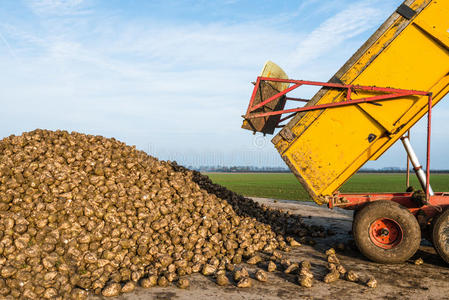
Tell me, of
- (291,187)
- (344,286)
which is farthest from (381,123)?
(291,187)

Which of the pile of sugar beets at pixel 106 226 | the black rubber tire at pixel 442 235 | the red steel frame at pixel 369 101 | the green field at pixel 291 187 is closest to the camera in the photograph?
the pile of sugar beets at pixel 106 226

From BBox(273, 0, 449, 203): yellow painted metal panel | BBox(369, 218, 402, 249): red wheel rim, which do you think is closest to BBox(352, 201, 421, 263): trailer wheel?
BBox(369, 218, 402, 249): red wheel rim

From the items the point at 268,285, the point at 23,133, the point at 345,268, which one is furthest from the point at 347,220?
the point at 23,133

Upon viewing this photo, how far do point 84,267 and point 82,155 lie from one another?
286 centimetres

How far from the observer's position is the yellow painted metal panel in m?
5.29

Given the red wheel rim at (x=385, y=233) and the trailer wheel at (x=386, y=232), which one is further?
the red wheel rim at (x=385, y=233)

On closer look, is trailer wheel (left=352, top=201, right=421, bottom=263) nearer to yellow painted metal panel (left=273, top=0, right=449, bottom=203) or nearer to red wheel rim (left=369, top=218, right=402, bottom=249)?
red wheel rim (left=369, top=218, right=402, bottom=249)

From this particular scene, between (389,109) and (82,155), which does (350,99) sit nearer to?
(389,109)

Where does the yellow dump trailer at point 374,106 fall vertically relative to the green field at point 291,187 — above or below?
above

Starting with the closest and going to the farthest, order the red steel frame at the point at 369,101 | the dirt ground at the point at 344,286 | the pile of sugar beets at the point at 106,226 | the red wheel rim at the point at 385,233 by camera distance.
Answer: the dirt ground at the point at 344,286, the pile of sugar beets at the point at 106,226, the red steel frame at the point at 369,101, the red wheel rim at the point at 385,233

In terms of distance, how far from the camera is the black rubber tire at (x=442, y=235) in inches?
206

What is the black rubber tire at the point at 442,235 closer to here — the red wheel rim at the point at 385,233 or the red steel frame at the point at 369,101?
the red steel frame at the point at 369,101

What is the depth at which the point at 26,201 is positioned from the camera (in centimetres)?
558

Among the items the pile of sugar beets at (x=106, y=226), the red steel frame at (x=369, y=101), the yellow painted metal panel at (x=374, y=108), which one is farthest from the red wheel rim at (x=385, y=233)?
the pile of sugar beets at (x=106, y=226)
